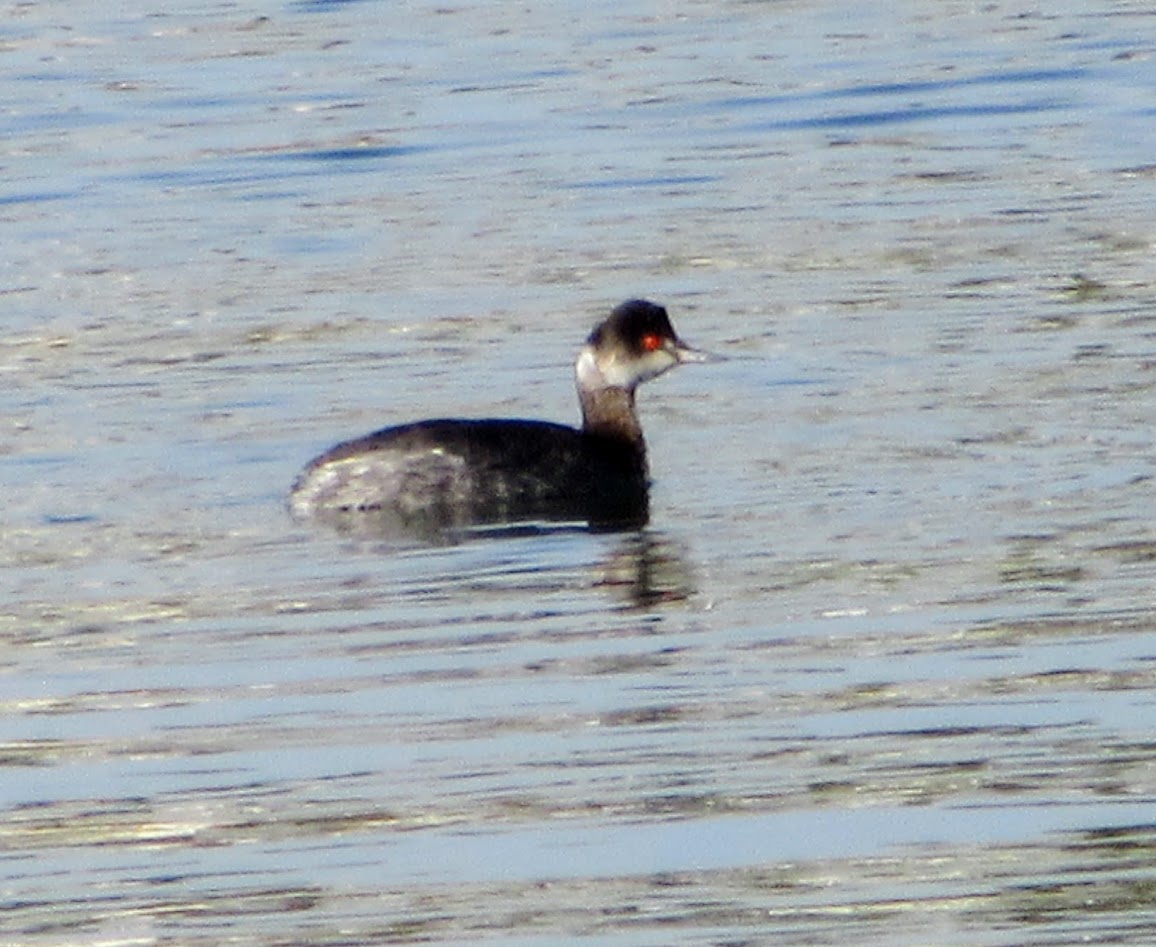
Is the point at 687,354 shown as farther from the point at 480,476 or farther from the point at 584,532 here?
the point at 584,532

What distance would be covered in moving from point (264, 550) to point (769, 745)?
11.8ft

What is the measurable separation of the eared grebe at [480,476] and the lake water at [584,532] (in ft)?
0.81

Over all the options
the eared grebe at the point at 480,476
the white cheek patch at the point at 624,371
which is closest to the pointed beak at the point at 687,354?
the white cheek patch at the point at 624,371

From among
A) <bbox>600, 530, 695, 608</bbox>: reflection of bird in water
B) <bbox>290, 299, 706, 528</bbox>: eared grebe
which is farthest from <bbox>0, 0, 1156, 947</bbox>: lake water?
<bbox>290, 299, 706, 528</bbox>: eared grebe

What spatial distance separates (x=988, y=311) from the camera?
1526 centimetres

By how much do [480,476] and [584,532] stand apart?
1.70ft

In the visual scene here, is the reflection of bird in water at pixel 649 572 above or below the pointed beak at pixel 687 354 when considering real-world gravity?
below

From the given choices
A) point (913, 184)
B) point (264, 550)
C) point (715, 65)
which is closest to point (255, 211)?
point (913, 184)

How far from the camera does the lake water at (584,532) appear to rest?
764cm

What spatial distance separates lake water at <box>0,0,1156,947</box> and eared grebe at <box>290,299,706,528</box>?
25cm

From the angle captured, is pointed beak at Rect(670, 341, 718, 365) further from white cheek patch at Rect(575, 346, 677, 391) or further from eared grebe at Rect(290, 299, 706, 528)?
eared grebe at Rect(290, 299, 706, 528)

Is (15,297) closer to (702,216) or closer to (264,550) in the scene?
(702,216)

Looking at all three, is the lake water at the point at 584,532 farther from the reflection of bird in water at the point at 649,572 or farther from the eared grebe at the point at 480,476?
the eared grebe at the point at 480,476

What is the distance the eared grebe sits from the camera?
12.5 metres
